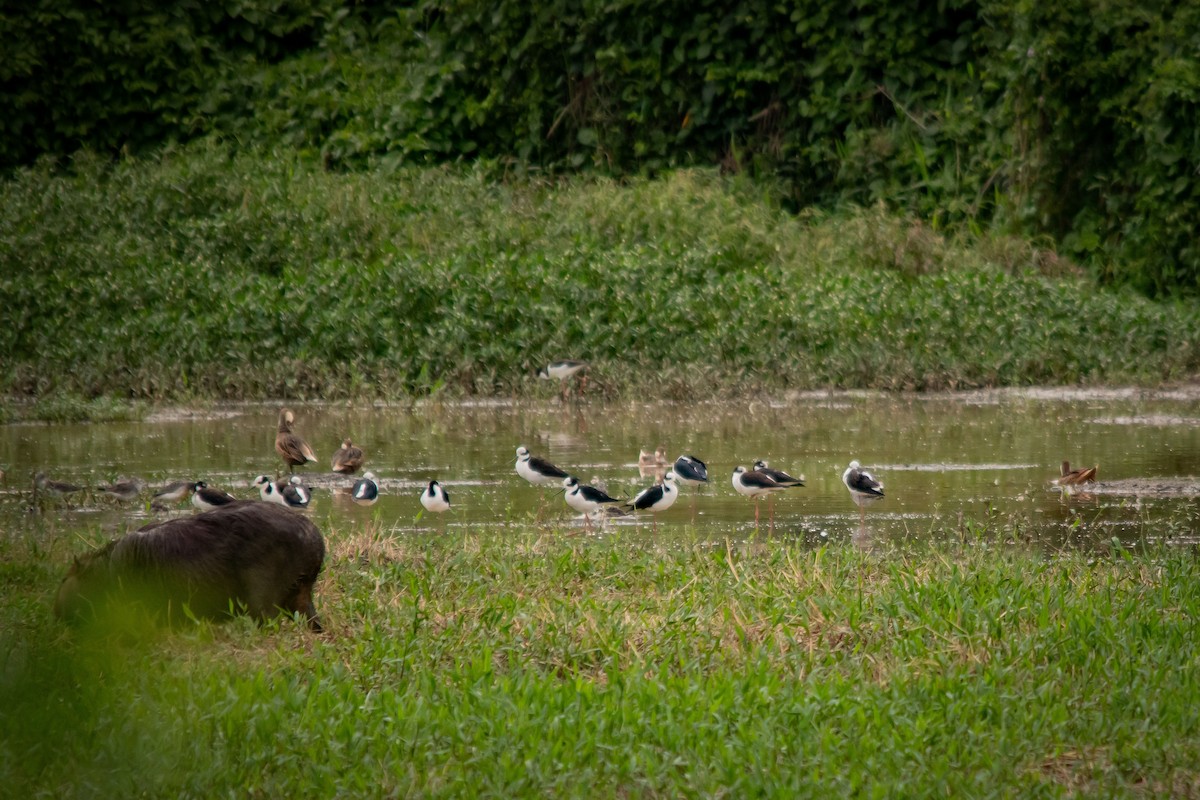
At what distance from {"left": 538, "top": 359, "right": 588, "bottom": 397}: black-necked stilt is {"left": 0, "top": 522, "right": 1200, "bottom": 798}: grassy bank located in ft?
24.7

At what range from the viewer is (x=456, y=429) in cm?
1414

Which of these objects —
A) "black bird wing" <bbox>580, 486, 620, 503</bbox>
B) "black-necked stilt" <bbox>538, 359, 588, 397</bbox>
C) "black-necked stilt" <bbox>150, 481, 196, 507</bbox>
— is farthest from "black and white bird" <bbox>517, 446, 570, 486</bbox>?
"black-necked stilt" <bbox>538, 359, 588, 397</bbox>

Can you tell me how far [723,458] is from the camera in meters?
12.2

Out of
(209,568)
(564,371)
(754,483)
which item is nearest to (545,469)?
(754,483)

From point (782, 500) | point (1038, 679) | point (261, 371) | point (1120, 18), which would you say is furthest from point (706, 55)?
point (1038, 679)

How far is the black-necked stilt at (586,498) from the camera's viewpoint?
9883mm

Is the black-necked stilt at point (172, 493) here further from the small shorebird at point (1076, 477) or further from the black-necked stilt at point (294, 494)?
the small shorebird at point (1076, 477)

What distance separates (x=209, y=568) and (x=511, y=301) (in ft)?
33.3

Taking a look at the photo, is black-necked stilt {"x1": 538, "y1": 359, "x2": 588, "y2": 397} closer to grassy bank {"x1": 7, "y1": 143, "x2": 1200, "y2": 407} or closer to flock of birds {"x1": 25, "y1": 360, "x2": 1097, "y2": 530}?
grassy bank {"x1": 7, "y1": 143, "x2": 1200, "y2": 407}

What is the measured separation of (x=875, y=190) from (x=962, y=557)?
13.7 m

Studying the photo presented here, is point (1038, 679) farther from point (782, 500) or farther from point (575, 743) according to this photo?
point (782, 500)

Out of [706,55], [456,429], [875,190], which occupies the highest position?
[706,55]

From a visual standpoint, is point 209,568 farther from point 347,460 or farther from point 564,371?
point 564,371

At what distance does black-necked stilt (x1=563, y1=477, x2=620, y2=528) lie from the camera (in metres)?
9.88
